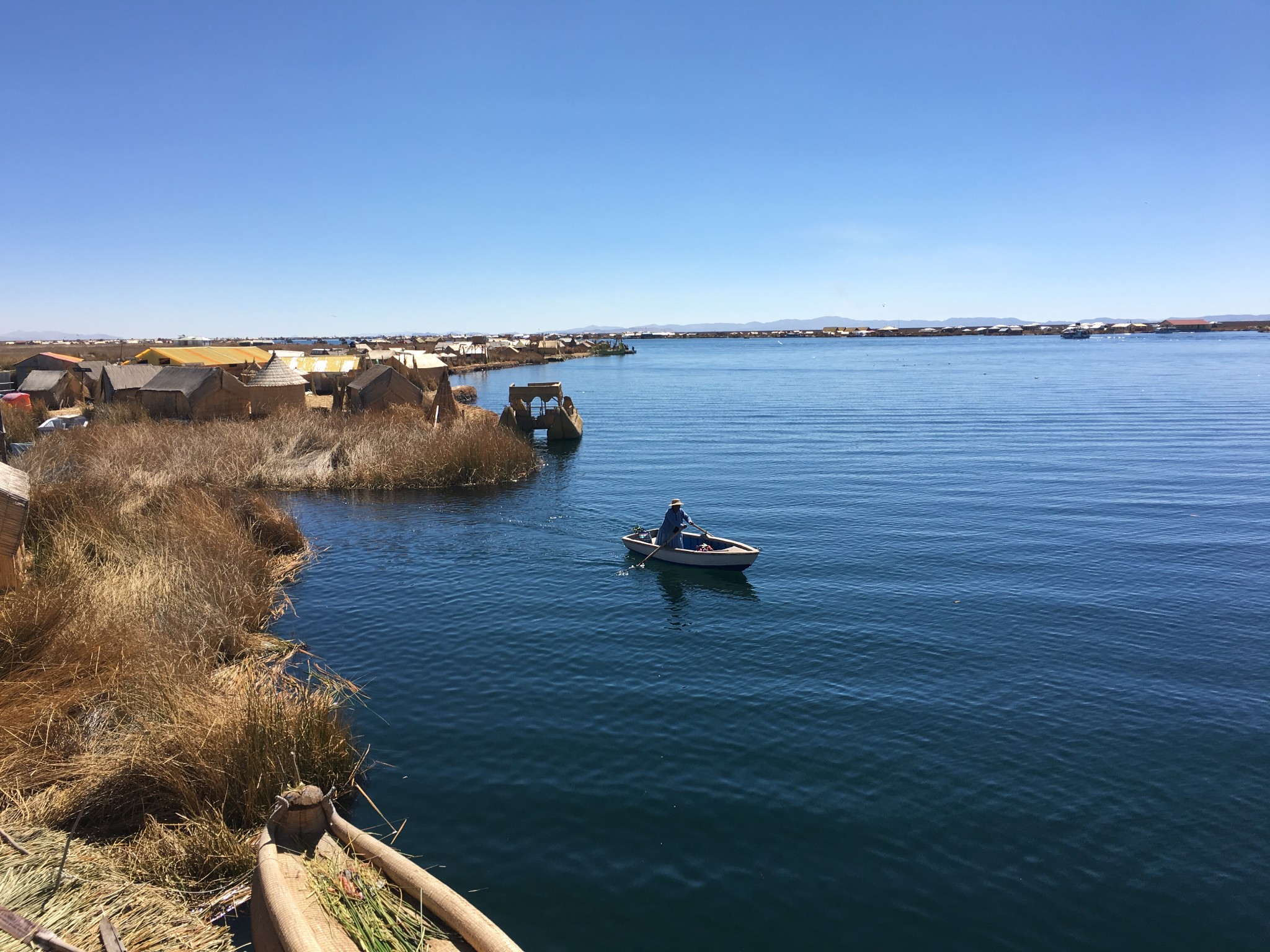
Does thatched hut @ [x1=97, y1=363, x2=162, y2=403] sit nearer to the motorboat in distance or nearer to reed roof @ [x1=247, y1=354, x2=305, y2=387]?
reed roof @ [x1=247, y1=354, x2=305, y2=387]

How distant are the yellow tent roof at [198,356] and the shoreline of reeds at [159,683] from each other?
37.5 meters

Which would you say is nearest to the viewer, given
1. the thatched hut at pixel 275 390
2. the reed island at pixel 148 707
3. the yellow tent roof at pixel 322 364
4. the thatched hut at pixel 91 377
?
the reed island at pixel 148 707

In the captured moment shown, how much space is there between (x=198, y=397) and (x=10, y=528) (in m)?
35.4

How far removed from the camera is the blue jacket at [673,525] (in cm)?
2761

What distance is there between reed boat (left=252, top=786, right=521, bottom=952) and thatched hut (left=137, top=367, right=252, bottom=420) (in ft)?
146

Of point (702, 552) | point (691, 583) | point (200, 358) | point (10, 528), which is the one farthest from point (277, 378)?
point (10, 528)

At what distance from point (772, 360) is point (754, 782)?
17603cm

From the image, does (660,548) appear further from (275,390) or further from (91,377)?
(91,377)

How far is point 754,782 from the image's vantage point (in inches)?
563

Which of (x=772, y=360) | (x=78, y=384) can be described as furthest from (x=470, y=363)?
(x=78, y=384)

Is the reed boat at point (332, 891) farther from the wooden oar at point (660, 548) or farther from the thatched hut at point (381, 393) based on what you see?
the thatched hut at point (381, 393)

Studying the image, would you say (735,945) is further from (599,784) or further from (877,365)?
(877,365)

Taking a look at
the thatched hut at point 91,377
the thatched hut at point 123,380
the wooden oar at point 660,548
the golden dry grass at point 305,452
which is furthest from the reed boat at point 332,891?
the thatched hut at point 91,377

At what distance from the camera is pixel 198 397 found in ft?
159
